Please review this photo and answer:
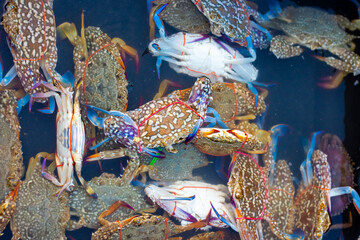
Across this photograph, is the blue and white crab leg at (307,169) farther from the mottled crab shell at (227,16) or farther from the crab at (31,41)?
the crab at (31,41)

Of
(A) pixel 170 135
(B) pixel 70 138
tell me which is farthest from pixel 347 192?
(B) pixel 70 138

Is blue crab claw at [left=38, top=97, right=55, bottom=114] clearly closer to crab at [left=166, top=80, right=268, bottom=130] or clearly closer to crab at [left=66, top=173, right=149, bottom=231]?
crab at [left=66, top=173, right=149, bottom=231]

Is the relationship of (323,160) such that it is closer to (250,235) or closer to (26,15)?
(250,235)

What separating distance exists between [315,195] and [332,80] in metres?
1.00

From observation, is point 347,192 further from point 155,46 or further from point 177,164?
point 155,46

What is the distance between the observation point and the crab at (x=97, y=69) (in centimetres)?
216

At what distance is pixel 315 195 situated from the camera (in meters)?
2.70

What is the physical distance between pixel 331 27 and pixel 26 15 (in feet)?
7.41

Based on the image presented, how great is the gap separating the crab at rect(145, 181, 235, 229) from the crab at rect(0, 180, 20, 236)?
0.77 meters

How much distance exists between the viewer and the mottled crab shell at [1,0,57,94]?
6.40ft

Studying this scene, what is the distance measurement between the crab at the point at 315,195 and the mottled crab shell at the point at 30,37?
2027 mm

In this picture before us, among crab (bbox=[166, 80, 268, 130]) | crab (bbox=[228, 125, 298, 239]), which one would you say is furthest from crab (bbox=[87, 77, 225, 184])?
crab (bbox=[228, 125, 298, 239])

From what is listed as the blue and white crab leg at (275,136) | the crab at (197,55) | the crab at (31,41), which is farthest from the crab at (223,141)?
the crab at (31,41)

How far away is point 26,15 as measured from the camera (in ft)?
6.46
